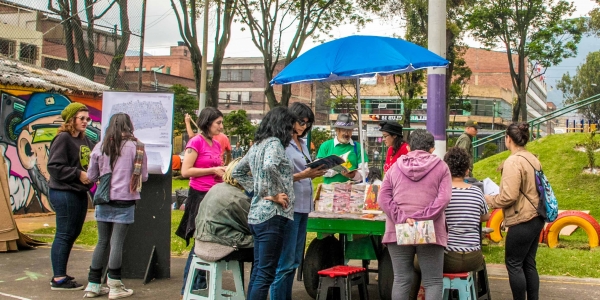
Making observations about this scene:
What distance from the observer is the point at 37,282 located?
23.7ft

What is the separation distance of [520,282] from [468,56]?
83.0 m

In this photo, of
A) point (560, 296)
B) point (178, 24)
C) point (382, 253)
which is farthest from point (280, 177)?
point (178, 24)

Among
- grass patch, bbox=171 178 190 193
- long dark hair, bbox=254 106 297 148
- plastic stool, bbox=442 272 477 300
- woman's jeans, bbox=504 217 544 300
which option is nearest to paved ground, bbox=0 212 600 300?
woman's jeans, bbox=504 217 544 300

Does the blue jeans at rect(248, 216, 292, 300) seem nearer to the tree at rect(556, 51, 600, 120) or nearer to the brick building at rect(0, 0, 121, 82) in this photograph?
the brick building at rect(0, 0, 121, 82)

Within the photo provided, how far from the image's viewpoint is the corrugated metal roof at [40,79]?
12164mm

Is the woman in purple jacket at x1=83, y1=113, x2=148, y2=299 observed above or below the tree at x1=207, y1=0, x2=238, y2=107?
below

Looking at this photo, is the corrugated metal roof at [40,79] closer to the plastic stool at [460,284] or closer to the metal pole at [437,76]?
the metal pole at [437,76]

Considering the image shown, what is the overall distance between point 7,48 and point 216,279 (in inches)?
493

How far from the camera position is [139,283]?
7172 millimetres

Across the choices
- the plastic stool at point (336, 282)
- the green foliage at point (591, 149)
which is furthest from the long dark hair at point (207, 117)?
the green foliage at point (591, 149)

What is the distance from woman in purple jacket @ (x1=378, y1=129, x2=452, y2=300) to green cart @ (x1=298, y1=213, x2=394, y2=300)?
78cm

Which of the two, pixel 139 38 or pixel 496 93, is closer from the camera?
pixel 139 38

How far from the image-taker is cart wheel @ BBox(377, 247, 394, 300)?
20.4 ft

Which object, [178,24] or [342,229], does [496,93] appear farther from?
[342,229]
